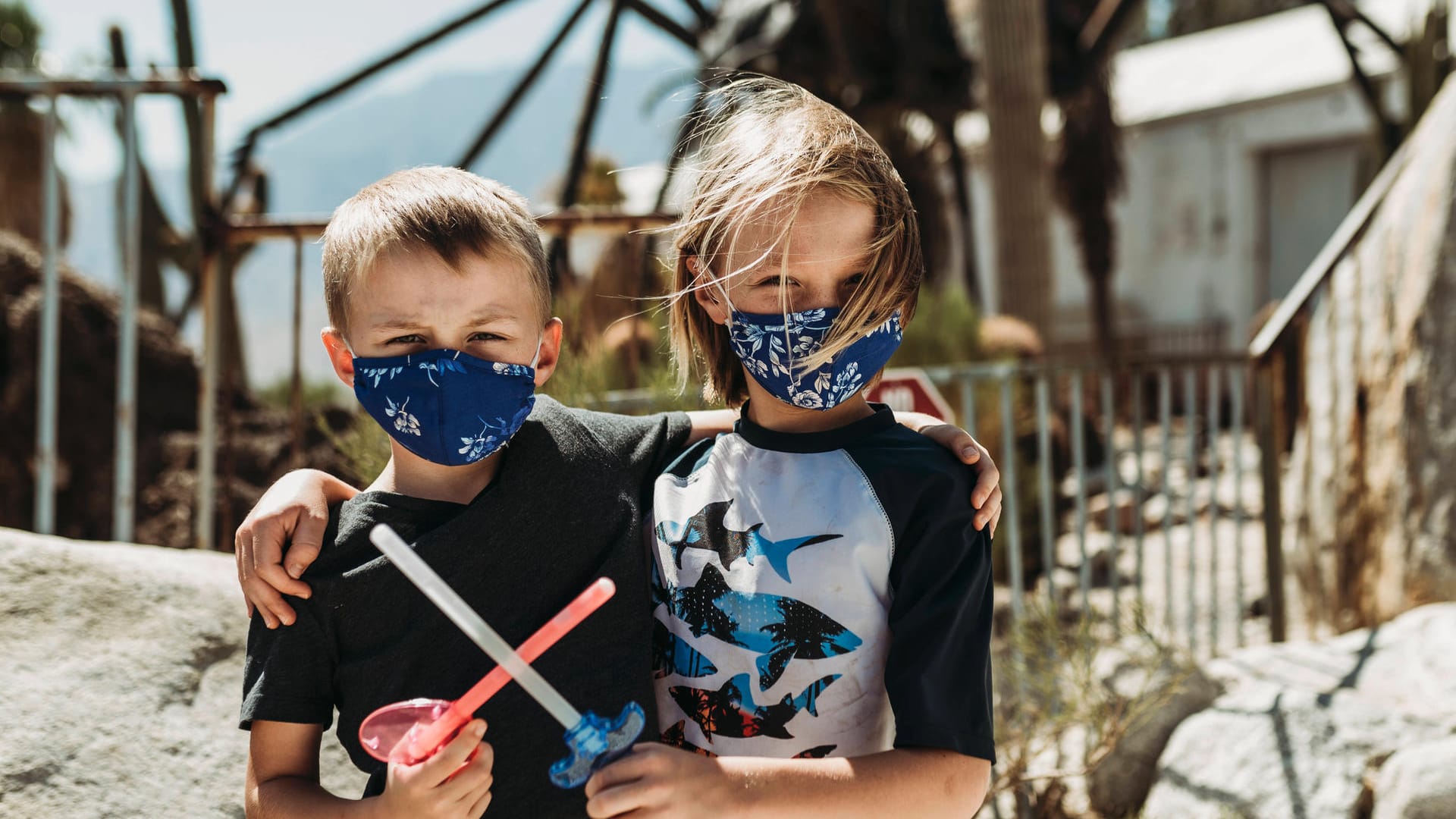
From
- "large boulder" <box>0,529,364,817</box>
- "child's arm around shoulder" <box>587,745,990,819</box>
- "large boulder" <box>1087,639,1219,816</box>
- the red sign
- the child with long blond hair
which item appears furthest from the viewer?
"large boulder" <box>1087,639,1219,816</box>

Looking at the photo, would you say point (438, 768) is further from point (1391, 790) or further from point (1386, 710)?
point (1386, 710)

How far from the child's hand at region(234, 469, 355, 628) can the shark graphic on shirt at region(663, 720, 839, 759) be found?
0.46 metres

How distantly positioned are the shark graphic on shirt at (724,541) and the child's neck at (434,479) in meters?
0.24

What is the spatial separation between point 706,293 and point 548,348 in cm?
24

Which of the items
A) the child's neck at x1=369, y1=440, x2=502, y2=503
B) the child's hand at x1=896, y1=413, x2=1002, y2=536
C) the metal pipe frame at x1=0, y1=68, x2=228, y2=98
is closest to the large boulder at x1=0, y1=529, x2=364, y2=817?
the child's neck at x1=369, y1=440, x2=502, y2=503

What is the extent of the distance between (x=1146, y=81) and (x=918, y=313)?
12.8 m

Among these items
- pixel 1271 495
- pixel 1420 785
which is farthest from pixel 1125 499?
pixel 1420 785

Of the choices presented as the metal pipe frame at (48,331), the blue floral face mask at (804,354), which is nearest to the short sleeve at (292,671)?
the blue floral face mask at (804,354)

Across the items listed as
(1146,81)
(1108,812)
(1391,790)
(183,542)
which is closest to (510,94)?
(183,542)

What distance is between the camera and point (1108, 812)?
3.48 metres

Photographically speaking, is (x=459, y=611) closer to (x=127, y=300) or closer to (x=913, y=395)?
(x=913, y=395)

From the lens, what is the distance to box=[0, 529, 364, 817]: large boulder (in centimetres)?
182

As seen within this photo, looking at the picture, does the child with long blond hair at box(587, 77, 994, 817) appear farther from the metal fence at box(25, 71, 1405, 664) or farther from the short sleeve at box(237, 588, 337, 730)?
the metal fence at box(25, 71, 1405, 664)

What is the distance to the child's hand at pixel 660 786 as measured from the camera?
103 centimetres
